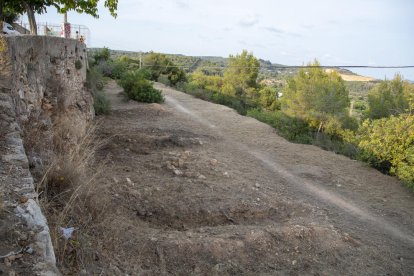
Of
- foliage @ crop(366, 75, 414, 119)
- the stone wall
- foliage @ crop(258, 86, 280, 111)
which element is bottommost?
foliage @ crop(258, 86, 280, 111)

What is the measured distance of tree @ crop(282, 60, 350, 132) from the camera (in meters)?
19.3

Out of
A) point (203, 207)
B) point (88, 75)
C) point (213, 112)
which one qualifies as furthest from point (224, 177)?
point (213, 112)

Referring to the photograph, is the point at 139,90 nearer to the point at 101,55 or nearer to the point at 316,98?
the point at 316,98

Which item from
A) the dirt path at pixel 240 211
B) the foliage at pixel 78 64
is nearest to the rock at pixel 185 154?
the dirt path at pixel 240 211

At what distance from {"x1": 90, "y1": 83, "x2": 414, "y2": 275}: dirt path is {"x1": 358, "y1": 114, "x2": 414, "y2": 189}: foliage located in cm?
40

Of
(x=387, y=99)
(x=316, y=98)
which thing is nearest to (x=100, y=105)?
(x=316, y=98)

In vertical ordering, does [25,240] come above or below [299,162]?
above

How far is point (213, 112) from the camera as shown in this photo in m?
15.8

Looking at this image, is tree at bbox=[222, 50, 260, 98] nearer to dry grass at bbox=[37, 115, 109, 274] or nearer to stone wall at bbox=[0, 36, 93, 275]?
stone wall at bbox=[0, 36, 93, 275]

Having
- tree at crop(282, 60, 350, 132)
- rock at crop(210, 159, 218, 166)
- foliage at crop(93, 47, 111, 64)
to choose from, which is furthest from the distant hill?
rock at crop(210, 159, 218, 166)

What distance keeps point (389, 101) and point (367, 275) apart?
1716 cm

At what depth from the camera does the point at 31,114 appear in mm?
4590

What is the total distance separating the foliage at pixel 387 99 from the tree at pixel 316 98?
1384 millimetres

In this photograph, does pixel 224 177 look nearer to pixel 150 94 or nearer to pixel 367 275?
pixel 367 275
